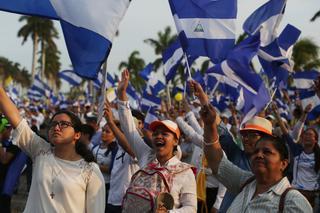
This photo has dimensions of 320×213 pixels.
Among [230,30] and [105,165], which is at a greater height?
[230,30]

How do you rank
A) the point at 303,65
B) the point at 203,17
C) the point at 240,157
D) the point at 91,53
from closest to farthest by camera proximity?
the point at 91,53, the point at 240,157, the point at 203,17, the point at 303,65

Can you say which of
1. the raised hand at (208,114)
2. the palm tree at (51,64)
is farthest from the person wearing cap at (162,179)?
the palm tree at (51,64)

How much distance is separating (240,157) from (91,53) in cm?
155

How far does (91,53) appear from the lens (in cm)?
465

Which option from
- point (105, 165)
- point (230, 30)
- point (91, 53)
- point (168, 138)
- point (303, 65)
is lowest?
point (105, 165)

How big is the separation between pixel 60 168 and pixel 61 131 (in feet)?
0.90

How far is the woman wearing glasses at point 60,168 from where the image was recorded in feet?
13.0

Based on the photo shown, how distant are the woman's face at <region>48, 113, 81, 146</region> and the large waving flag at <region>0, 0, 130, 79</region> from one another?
562mm

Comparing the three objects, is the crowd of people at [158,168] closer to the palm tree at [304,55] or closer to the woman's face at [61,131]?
the woman's face at [61,131]

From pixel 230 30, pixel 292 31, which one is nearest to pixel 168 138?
pixel 230 30

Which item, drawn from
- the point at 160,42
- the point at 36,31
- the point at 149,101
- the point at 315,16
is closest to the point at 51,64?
the point at 36,31

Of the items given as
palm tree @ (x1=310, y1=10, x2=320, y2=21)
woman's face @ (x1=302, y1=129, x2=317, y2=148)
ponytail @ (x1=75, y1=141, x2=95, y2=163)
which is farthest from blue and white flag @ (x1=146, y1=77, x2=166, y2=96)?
palm tree @ (x1=310, y1=10, x2=320, y2=21)

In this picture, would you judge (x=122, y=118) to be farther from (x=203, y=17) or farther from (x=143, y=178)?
(x=203, y=17)

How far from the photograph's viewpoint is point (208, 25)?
7.04 meters
